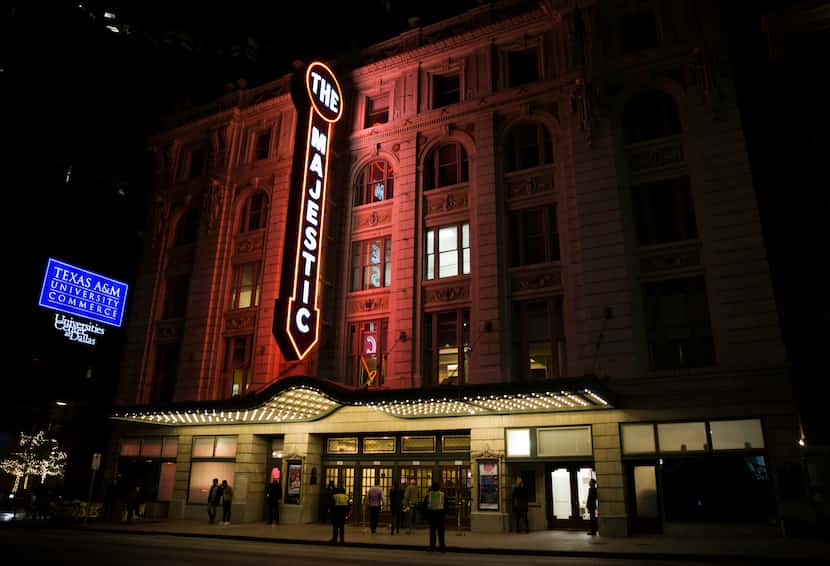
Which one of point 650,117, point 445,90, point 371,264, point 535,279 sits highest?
point 445,90

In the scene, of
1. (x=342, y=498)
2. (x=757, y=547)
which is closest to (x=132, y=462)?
(x=342, y=498)

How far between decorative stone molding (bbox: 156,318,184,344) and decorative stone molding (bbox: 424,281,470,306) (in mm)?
13379

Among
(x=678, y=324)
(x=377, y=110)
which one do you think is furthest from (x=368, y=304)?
(x=678, y=324)

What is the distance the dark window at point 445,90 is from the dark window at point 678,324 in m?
13.1

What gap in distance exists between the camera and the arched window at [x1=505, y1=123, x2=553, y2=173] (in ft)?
80.3

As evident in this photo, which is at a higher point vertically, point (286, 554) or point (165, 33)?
point (165, 33)

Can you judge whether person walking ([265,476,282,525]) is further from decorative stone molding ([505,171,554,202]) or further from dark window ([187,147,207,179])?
dark window ([187,147,207,179])

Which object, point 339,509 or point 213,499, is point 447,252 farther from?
point 213,499

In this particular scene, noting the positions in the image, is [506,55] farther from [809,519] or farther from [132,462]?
[132,462]

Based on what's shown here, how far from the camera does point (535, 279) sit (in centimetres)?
2250

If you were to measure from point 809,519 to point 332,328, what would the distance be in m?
18.1

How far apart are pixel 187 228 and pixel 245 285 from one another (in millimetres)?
6282

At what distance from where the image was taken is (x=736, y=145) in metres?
20.4

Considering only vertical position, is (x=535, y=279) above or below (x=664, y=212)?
below
